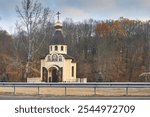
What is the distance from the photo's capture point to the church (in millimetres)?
49406

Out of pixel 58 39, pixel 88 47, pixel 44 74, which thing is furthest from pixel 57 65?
pixel 88 47

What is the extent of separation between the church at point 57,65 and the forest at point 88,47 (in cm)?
562

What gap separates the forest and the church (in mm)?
5622

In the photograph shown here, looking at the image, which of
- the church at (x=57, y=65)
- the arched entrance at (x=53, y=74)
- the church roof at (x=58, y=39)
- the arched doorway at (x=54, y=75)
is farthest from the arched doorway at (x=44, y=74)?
the church roof at (x=58, y=39)

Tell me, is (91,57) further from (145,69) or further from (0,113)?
(0,113)

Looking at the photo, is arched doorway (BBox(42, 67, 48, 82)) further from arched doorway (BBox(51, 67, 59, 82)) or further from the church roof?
the church roof

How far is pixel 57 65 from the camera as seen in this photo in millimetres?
49500

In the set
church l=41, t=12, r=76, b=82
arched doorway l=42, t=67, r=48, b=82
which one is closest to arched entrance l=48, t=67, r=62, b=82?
church l=41, t=12, r=76, b=82

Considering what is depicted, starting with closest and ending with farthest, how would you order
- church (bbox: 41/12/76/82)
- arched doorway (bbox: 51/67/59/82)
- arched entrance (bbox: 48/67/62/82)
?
1. church (bbox: 41/12/76/82)
2. arched entrance (bbox: 48/67/62/82)
3. arched doorway (bbox: 51/67/59/82)

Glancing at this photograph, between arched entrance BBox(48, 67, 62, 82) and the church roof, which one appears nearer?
arched entrance BBox(48, 67, 62, 82)

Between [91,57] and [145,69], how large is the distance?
11.3m

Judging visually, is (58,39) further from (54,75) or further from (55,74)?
(54,75)

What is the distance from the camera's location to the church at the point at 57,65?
162 feet

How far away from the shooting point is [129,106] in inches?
308
